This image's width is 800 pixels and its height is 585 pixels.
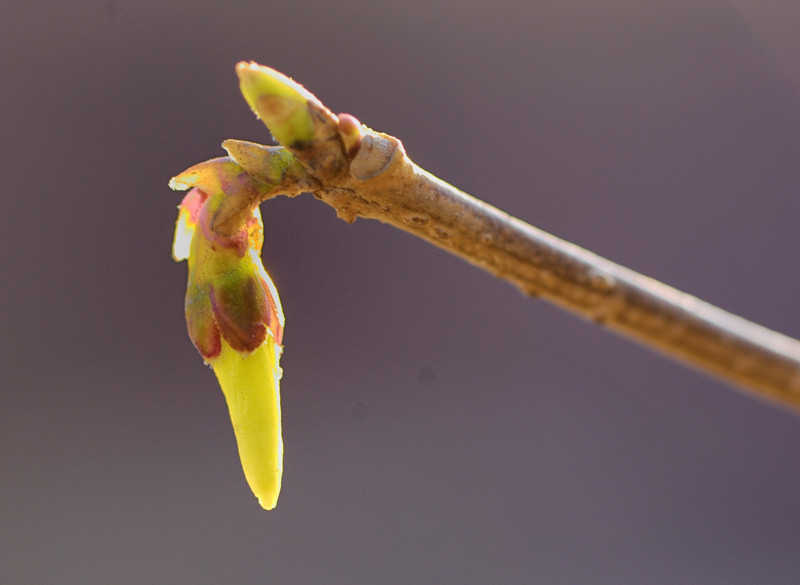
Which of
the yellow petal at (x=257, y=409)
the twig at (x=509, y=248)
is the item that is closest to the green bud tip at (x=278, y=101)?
the twig at (x=509, y=248)

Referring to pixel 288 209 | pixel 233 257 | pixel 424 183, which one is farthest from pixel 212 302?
pixel 288 209

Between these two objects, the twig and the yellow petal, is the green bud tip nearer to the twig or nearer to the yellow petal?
the twig

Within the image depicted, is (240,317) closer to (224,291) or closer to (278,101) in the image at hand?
(224,291)

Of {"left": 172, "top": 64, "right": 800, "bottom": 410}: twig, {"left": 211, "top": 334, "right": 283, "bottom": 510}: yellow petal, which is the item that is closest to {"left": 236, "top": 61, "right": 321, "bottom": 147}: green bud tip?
{"left": 172, "top": 64, "right": 800, "bottom": 410}: twig

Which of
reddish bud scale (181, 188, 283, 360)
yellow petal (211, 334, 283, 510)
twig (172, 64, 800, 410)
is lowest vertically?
yellow petal (211, 334, 283, 510)

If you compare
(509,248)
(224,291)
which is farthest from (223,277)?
(509,248)

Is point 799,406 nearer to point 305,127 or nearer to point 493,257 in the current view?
point 493,257

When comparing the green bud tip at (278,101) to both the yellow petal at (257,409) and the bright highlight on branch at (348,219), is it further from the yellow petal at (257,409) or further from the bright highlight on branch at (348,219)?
the yellow petal at (257,409)
